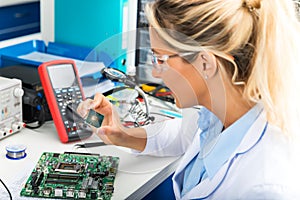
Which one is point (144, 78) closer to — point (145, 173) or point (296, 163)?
point (145, 173)

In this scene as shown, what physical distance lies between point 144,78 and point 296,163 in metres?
0.96

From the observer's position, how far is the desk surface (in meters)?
1.22

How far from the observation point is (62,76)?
1.56 m

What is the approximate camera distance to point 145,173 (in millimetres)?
1321

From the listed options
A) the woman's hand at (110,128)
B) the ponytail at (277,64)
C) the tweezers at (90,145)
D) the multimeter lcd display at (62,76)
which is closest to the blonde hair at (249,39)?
the ponytail at (277,64)

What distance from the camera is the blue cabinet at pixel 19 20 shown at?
199 cm

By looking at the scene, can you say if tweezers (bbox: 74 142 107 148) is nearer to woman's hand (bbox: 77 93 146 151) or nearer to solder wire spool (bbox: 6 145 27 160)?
woman's hand (bbox: 77 93 146 151)

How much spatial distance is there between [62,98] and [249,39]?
738mm

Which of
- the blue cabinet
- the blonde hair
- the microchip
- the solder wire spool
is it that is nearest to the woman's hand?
the microchip

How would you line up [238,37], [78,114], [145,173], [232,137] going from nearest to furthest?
1. [238,37]
2. [232,137]
3. [145,173]
4. [78,114]

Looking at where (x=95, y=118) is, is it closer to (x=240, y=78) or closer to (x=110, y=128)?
(x=110, y=128)

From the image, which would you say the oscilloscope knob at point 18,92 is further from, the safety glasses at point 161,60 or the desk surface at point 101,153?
the safety glasses at point 161,60

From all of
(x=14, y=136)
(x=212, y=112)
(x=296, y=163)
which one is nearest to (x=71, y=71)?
(x=14, y=136)

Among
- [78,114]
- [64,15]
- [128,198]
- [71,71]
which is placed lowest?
[128,198]
